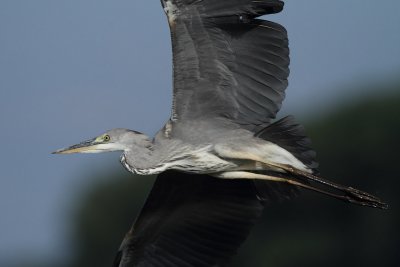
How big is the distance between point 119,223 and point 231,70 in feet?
104

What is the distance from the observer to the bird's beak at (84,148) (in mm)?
12227

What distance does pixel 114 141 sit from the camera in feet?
39.9

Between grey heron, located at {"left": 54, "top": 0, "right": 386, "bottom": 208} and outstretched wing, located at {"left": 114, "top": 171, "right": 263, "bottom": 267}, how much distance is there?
597mm

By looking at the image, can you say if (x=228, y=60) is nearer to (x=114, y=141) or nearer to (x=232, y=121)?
(x=232, y=121)

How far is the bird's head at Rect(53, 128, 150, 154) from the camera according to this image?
12.1 m

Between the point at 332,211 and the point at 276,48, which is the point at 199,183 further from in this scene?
the point at 332,211

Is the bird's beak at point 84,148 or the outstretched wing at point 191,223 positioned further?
the outstretched wing at point 191,223

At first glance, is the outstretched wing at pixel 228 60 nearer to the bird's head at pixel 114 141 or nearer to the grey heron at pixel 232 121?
the grey heron at pixel 232 121

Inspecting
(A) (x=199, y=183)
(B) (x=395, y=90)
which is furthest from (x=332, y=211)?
(A) (x=199, y=183)

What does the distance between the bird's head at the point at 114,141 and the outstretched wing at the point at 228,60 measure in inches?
14.7

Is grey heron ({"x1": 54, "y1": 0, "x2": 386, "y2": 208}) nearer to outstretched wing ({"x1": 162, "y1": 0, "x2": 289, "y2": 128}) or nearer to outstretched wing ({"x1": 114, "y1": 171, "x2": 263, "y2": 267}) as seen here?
outstretched wing ({"x1": 162, "y1": 0, "x2": 289, "y2": 128})

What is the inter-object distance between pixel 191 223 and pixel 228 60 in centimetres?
180

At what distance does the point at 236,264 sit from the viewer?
37.6 meters

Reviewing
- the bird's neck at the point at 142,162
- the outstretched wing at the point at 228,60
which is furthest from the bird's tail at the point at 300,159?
the bird's neck at the point at 142,162
